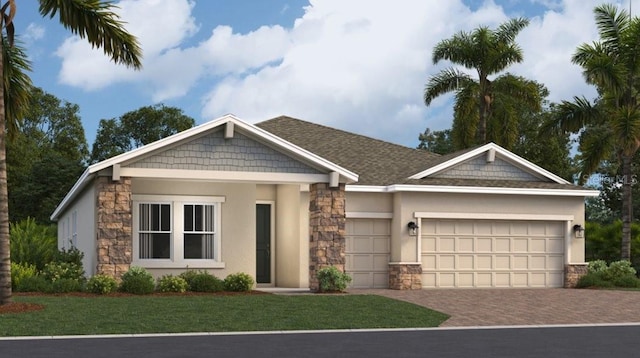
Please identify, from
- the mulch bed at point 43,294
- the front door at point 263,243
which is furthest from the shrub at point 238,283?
the front door at point 263,243

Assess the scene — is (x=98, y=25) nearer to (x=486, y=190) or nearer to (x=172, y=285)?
(x=172, y=285)

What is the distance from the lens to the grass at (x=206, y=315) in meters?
15.9

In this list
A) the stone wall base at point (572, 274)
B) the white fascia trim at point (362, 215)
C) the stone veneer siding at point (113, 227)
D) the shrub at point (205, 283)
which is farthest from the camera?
the stone wall base at point (572, 274)

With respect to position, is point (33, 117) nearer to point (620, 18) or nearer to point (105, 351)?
point (620, 18)

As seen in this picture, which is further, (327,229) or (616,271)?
(616,271)

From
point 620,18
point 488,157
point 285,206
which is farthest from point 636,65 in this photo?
point 285,206

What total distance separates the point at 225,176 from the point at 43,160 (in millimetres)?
36358

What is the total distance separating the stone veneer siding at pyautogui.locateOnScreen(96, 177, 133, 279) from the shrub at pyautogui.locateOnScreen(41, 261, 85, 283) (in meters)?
1.09

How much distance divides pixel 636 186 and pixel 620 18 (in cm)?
2147

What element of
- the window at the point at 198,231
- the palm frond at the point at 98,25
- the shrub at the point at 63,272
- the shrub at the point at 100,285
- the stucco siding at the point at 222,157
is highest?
the palm frond at the point at 98,25

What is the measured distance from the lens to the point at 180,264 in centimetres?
2464

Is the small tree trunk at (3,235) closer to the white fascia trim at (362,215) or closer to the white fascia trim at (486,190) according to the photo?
the white fascia trim at (362,215)

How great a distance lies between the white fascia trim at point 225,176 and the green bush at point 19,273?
371 centimetres

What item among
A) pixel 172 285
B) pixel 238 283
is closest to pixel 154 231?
pixel 172 285
